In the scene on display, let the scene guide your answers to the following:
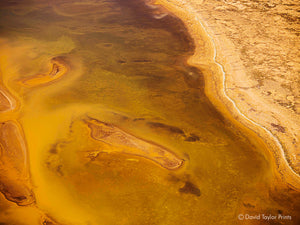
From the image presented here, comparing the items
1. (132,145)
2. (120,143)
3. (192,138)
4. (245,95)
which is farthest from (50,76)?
(245,95)

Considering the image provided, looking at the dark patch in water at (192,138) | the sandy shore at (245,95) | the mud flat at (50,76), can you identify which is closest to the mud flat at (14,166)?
the mud flat at (50,76)

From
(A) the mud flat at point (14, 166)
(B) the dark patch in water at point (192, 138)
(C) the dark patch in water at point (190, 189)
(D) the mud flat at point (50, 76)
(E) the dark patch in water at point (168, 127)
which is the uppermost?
(D) the mud flat at point (50, 76)

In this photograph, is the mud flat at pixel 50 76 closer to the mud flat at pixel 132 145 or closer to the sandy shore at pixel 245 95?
the mud flat at pixel 132 145

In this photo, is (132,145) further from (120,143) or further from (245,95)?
(245,95)

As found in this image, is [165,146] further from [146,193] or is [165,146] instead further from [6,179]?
[6,179]

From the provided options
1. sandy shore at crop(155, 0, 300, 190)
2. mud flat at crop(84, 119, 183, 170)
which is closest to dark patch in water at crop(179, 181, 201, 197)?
mud flat at crop(84, 119, 183, 170)

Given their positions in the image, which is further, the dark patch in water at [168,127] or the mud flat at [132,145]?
the dark patch in water at [168,127]
